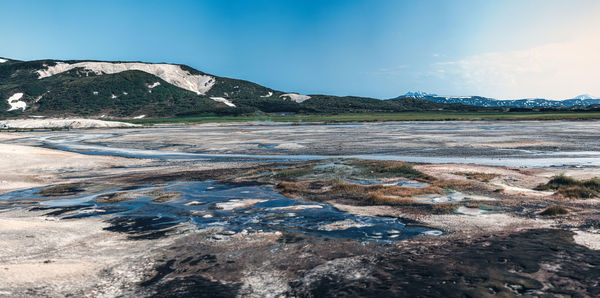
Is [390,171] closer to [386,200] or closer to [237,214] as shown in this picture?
[386,200]

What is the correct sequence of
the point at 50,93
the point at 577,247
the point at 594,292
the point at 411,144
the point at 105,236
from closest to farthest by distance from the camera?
the point at 594,292
the point at 577,247
the point at 105,236
the point at 411,144
the point at 50,93

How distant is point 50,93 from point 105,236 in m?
200

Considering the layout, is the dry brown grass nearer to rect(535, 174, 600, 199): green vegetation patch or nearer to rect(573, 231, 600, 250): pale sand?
rect(573, 231, 600, 250): pale sand

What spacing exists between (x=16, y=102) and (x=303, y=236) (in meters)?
202

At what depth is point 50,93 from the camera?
592 ft

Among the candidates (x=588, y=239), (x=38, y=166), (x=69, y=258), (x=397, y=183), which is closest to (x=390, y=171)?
(x=397, y=183)

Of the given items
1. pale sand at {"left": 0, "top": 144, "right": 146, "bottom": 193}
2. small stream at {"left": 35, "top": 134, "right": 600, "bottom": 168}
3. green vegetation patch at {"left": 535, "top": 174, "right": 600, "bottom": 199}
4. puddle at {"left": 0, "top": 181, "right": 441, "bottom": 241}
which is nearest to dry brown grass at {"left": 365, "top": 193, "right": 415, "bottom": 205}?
puddle at {"left": 0, "top": 181, "right": 441, "bottom": 241}

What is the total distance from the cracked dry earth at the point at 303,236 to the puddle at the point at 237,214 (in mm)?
73

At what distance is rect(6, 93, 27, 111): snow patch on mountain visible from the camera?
168125mm

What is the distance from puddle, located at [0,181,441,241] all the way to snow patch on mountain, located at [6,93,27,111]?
179 metres

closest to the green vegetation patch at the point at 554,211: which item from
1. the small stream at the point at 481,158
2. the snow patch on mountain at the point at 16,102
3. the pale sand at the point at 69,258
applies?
the pale sand at the point at 69,258

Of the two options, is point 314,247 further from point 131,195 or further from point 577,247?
point 131,195

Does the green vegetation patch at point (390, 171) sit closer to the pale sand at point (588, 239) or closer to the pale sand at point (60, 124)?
the pale sand at point (588, 239)

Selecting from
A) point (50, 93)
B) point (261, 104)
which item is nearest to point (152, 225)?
point (261, 104)
